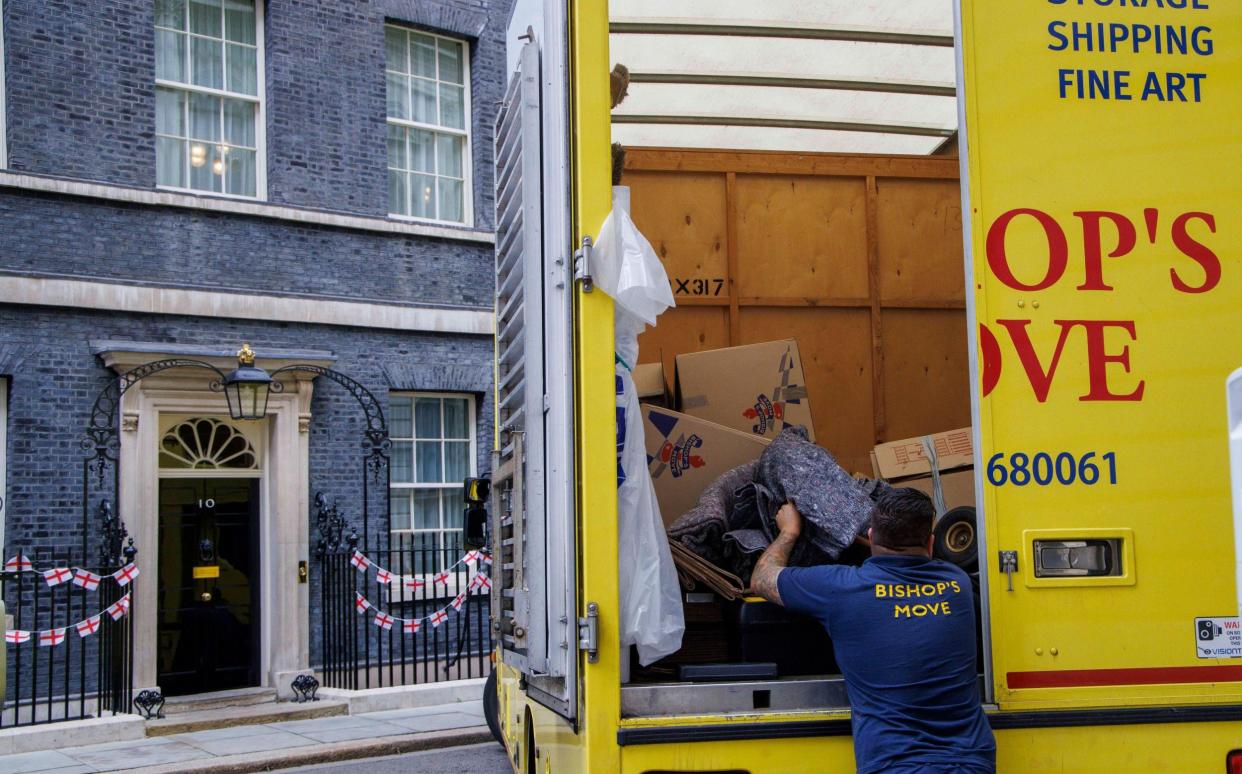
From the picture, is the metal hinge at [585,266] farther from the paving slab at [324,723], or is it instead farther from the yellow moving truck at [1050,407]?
the paving slab at [324,723]

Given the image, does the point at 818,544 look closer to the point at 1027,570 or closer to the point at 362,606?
the point at 1027,570

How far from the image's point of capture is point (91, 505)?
12.4 meters

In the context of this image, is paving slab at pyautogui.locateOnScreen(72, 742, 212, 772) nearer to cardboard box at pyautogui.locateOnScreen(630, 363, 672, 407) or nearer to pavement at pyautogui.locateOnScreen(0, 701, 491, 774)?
pavement at pyautogui.locateOnScreen(0, 701, 491, 774)

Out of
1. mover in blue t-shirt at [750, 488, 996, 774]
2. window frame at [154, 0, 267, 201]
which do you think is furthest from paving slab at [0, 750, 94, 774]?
mover in blue t-shirt at [750, 488, 996, 774]

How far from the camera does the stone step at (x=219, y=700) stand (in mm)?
12555

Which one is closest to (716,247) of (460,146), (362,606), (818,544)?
(818,544)

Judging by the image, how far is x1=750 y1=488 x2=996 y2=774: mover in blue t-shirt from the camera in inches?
136

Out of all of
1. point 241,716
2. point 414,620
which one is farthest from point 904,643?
point 414,620

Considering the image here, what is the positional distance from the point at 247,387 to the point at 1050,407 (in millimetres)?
10238

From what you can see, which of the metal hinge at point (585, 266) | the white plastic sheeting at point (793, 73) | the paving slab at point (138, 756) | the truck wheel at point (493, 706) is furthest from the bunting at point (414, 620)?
the metal hinge at point (585, 266)

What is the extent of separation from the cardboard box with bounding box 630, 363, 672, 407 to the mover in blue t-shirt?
1.97 metres

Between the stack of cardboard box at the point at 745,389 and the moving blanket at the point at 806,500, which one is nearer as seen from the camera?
the moving blanket at the point at 806,500

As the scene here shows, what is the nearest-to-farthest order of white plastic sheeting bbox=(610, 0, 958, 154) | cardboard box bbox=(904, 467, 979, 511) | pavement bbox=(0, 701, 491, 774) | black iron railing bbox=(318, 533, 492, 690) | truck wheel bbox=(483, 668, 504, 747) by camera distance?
1. cardboard box bbox=(904, 467, 979, 511)
2. white plastic sheeting bbox=(610, 0, 958, 154)
3. truck wheel bbox=(483, 668, 504, 747)
4. pavement bbox=(0, 701, 491, 774)
5. black iron railing bbox=(318, 533, 492, 690)

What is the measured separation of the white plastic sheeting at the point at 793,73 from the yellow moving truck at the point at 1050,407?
5.10 feet
